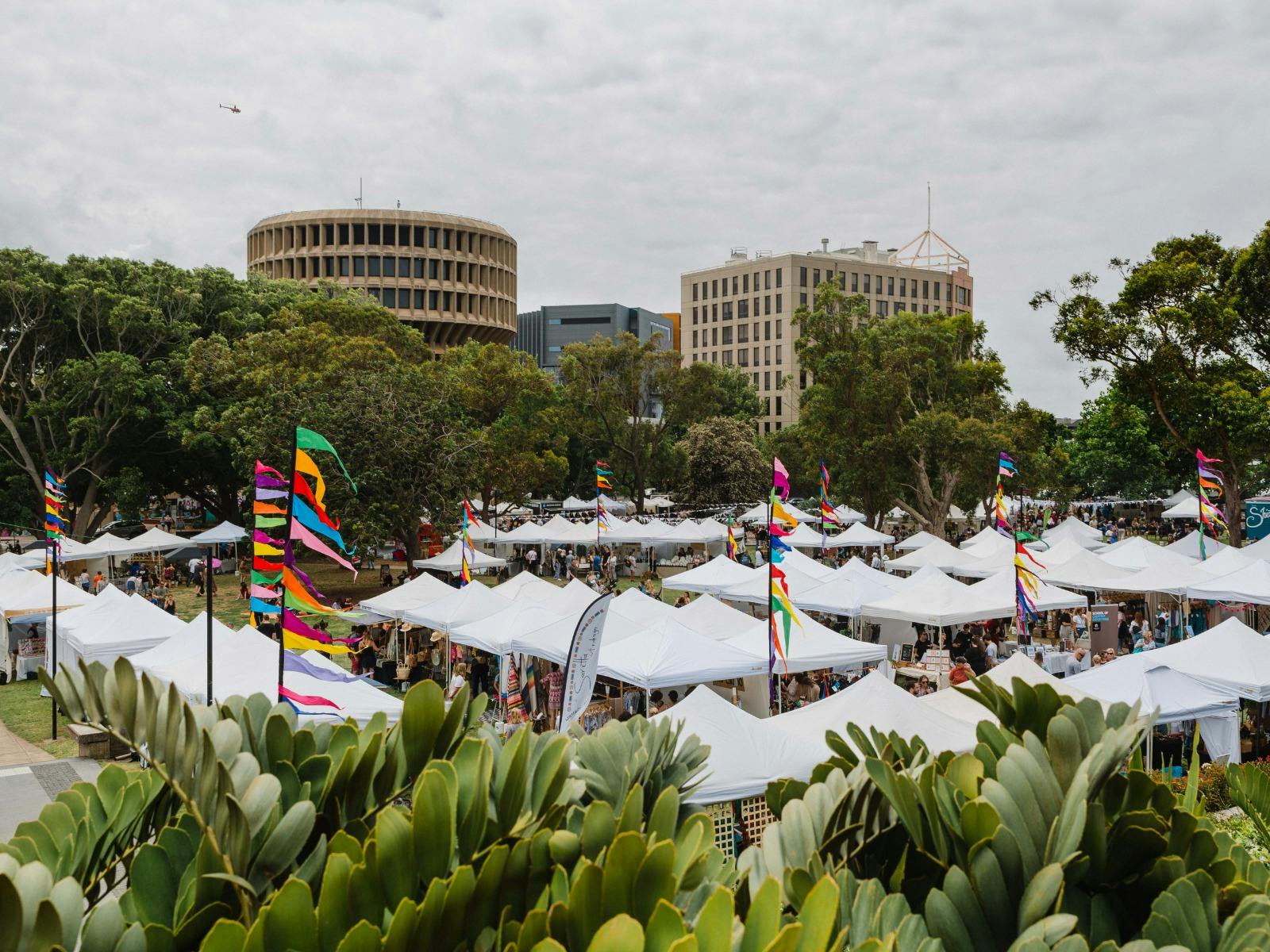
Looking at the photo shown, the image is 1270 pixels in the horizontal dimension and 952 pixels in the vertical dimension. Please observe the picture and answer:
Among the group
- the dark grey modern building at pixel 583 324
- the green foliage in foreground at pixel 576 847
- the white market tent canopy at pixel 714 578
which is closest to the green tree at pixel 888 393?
the white market tent canopy at pixel 714 578

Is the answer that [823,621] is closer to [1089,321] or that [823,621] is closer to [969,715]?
[969,715]

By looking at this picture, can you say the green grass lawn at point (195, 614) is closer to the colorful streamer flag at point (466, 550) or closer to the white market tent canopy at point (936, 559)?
the colorful streamer flag at point (466, 550)

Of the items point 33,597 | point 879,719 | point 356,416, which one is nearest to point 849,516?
point 356,416

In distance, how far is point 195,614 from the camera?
29.6 metres

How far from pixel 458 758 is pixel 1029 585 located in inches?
655

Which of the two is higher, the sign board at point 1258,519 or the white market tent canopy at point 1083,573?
the sign board at point 1258,519

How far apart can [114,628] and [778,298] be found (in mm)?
86255

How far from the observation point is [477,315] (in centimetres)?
9700

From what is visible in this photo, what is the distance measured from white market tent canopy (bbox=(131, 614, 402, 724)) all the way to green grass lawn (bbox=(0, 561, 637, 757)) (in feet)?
8.24

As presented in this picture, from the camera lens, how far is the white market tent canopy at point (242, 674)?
1280cm

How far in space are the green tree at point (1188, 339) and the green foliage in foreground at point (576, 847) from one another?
33.7 metres

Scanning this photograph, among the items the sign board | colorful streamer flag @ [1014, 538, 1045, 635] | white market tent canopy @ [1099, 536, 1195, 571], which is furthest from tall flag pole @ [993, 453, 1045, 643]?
the sign board

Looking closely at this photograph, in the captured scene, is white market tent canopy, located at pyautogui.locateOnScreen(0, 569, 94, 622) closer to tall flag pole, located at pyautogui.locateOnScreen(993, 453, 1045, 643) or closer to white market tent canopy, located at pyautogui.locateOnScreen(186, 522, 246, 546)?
white market tent canopy, located at pyautogui.locateOnScreen(186, 522, 246, 546)

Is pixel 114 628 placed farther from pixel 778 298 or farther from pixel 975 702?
pixel 778 298
